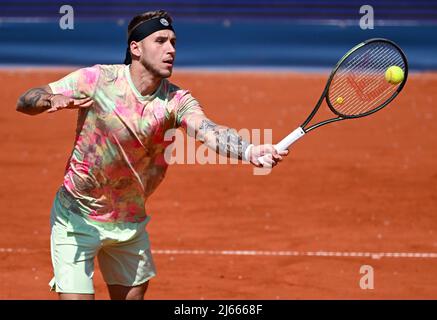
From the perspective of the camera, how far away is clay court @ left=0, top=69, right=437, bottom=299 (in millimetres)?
9148

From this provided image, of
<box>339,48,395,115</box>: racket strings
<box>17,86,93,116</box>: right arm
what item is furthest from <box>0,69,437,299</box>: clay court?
<box>17,86,93,116</box>: right arm

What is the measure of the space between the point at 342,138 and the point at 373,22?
5210 millimetres

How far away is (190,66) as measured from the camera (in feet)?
57.9

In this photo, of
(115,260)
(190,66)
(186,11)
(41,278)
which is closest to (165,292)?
(41,278)

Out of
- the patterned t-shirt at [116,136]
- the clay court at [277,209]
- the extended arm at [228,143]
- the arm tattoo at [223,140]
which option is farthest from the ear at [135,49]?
the clay court at [277,209]

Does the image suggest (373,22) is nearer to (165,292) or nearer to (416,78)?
(416,78)

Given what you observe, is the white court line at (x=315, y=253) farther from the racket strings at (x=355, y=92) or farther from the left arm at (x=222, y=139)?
the left arm at (x=222, y=139)

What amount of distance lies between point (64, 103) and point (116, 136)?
2.01ft

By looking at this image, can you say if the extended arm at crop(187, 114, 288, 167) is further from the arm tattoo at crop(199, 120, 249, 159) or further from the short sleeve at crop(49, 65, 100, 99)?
the short sleeve at crop(49, 65, 100, 99)

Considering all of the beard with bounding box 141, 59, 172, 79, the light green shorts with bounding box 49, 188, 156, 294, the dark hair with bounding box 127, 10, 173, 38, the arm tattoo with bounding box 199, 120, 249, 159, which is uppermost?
the dark hair with bounding box 127, 10, 173, 38

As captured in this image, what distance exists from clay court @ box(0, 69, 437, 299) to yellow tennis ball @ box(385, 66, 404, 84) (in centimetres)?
274

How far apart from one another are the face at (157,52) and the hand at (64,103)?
0.52 metres

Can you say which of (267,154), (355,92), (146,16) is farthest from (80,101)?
(355,92)

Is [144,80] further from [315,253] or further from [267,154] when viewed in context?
[315,253]
